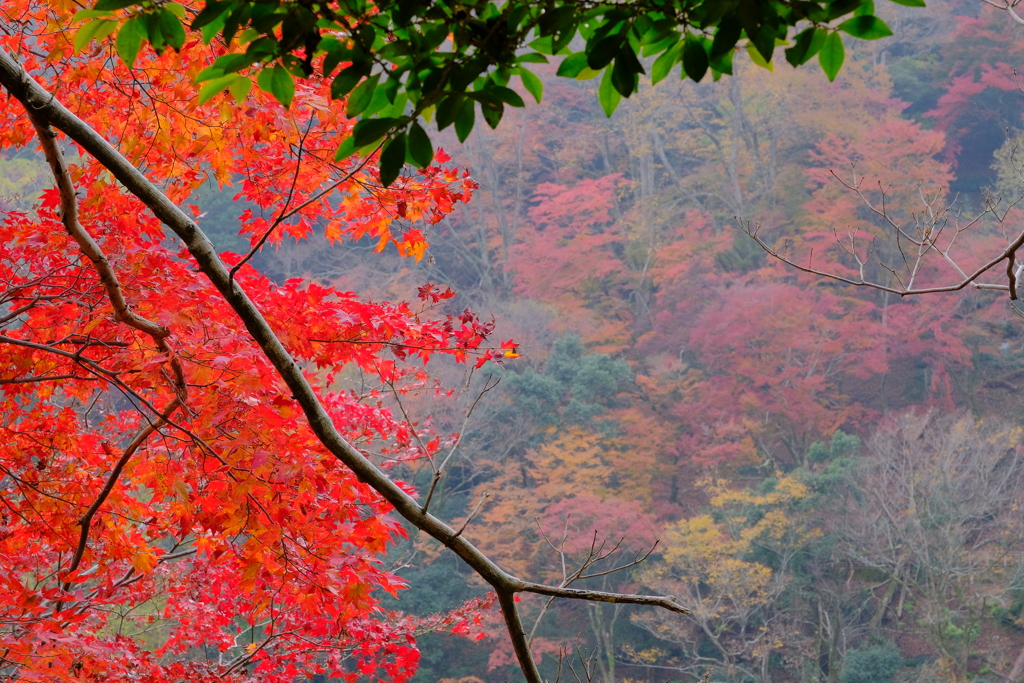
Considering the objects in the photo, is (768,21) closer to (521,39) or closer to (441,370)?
(521,39)

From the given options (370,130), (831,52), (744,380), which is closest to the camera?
(370,130)

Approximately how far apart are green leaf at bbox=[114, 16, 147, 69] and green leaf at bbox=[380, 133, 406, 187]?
14.8 inches

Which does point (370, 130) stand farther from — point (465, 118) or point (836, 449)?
point (836, 449)

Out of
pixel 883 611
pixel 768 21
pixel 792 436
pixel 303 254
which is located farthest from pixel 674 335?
pixel 768 21

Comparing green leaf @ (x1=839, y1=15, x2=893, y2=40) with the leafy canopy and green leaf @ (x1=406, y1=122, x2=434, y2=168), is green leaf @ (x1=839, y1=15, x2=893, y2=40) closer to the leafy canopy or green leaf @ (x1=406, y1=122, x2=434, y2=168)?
the leafy canopy

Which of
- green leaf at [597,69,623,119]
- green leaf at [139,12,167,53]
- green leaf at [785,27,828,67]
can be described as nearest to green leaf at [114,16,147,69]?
green leaf at [139,12,167,53]

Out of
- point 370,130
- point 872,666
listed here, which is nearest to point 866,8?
point 370,130

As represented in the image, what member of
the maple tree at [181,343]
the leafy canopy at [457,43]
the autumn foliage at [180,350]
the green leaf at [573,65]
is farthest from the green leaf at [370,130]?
the autumn foliage at [180,350]

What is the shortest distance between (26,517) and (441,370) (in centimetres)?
1002

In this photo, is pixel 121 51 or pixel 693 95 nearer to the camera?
pixel 121 51

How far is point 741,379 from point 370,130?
11.9m

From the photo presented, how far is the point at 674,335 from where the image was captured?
44.4 ft

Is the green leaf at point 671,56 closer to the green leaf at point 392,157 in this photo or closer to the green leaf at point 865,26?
the green leaf at point 865,26

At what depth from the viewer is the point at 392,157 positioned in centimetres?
73
